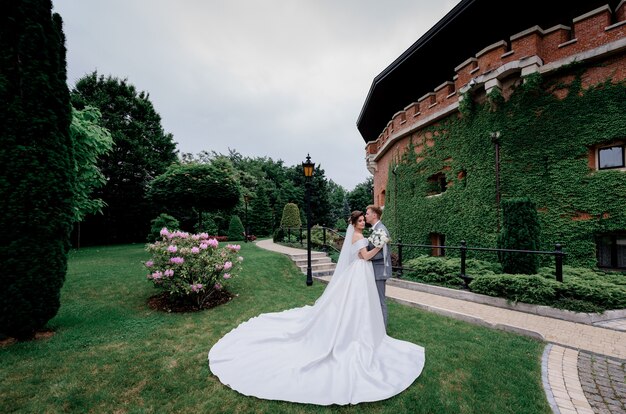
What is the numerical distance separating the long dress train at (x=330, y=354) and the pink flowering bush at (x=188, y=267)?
1861 millimetres

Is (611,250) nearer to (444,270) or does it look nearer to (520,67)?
(444,270)

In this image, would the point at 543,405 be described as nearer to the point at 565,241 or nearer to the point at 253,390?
the point at 253,390

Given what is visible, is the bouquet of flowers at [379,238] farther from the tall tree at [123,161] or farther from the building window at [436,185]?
the tall tree at [123,161]

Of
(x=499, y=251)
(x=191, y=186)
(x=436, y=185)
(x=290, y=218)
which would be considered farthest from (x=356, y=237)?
(x=290, y=218)

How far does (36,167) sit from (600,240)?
13.2 metres

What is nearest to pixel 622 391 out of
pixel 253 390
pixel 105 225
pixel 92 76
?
pixel 253 390

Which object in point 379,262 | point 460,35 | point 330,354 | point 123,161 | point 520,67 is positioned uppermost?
point 460,35

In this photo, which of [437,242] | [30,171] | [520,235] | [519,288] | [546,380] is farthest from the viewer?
[437,242]

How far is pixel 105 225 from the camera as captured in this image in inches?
861

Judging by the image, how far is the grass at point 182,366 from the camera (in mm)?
2836

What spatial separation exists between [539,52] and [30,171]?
1277cm

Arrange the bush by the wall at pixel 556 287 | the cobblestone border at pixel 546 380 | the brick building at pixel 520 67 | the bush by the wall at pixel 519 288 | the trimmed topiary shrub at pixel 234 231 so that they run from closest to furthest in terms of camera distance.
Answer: the cobblestone border at pixel 546 380 < the bush by the wall at pixel 556 287 < the bush by the wall at pixel 519 288 < the brick building at pixel 520 67 < the trimmed topiary shrub at pixel 234 231

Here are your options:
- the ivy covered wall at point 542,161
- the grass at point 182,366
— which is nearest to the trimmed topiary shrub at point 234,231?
the grass at point 182,366

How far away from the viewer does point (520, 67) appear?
7.75m
